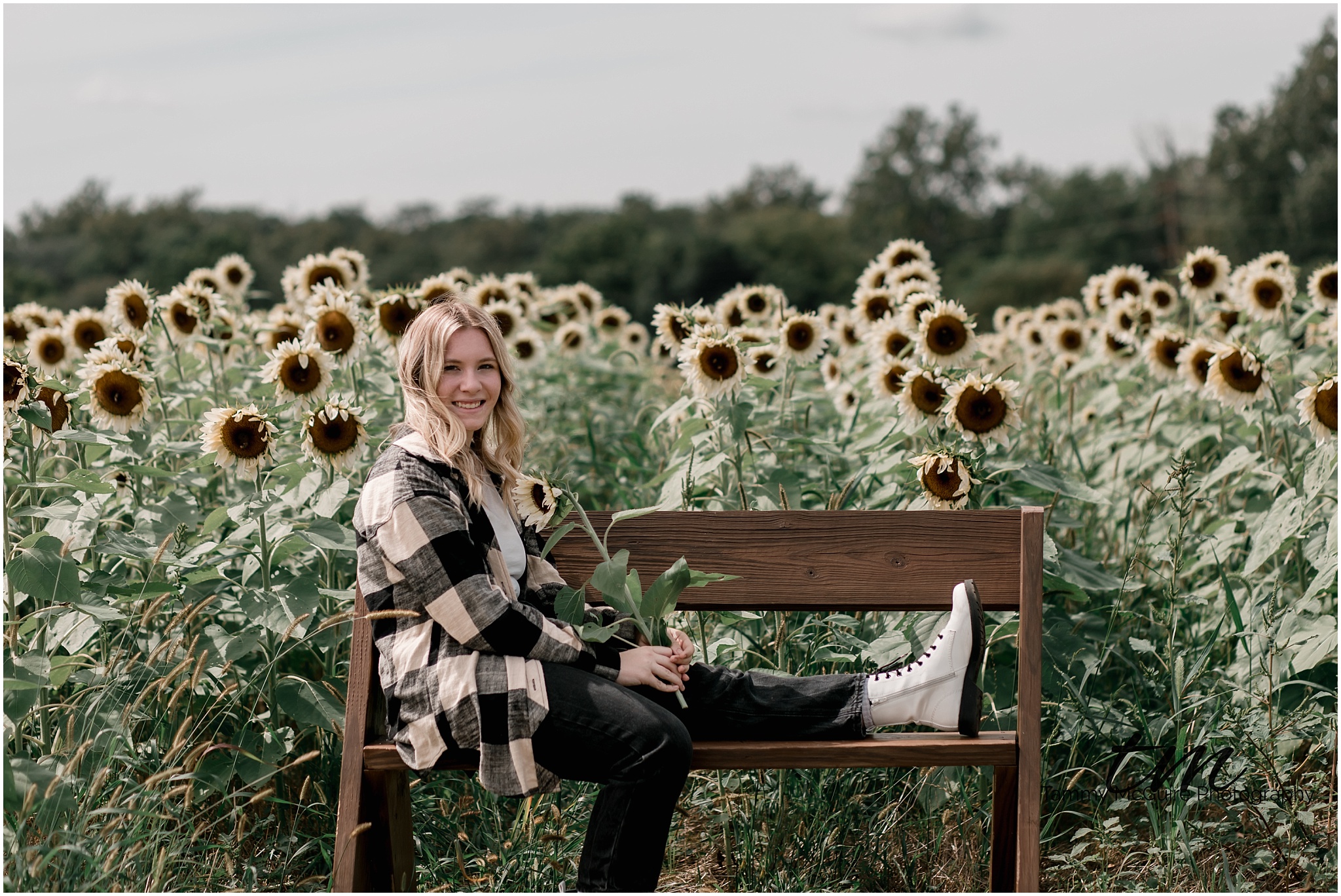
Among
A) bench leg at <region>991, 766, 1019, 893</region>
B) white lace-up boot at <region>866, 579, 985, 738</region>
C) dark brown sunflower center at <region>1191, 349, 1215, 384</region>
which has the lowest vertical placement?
bench leg at <region>991, 766, 1019, 893</region>

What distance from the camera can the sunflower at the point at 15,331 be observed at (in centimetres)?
461

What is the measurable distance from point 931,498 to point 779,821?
0.90 meters

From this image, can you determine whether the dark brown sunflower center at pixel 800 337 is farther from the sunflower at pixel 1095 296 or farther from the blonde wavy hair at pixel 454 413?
the sunflower at pixel 1095 296

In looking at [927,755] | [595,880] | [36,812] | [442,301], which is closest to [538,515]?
[442,301]

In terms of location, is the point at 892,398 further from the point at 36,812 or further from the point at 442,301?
the point at 36,812

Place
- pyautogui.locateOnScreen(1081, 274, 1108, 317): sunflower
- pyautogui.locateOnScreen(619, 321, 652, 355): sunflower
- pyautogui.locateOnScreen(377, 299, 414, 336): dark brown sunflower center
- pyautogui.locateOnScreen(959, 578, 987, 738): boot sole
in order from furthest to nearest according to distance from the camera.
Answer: pyautogui.locateOnScreen(619, 321, 652, 355): sunflower
pyautogui.locateOnScreen(1081, 274, 1108, 317): sunflower
pyautogui.locateOnScreen(377, 299, 414, 336): dark brown sunflower center
pyautogui.locateOnScreen(959, 578, 987, 738): boot sole

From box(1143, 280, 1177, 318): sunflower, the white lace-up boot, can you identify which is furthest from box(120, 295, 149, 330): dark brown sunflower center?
box(1143, 280, 1177, 318): sunflower

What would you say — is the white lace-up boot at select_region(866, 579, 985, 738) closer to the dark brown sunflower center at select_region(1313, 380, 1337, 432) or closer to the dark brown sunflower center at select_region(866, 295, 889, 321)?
the dark brown sunflower center at select_region(1313, 380, 1337, 432)

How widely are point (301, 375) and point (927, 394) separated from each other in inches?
67.8

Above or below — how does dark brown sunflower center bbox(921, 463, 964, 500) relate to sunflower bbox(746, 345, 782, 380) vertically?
below

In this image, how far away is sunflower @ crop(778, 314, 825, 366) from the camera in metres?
4.29

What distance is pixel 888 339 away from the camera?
428 centimetres

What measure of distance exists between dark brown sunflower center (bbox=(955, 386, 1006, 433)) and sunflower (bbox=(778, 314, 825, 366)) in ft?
2.92

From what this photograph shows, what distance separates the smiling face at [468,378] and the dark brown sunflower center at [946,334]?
167 centimetres
